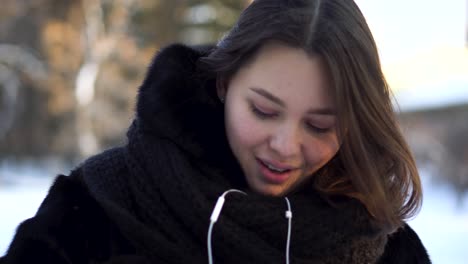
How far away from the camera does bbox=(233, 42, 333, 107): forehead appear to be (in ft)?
4.82

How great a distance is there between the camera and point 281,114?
1.48m

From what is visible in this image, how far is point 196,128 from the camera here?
1580 millimetres

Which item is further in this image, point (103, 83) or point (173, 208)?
point (103, 83)

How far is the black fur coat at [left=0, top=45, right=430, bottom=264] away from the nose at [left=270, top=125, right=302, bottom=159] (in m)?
0.14

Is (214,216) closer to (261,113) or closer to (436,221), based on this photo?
(261,113)

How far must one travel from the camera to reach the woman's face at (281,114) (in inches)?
58.0

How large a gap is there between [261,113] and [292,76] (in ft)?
0.34

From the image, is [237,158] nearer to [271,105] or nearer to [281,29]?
[271,105]

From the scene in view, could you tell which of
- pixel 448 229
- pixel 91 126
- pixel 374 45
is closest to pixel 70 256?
pixel 374 45

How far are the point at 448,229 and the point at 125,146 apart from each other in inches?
289

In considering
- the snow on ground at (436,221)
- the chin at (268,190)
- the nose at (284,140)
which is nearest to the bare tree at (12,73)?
the snow on ground at (436,221)

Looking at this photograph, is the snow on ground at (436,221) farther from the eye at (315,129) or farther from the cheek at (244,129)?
the eye at (315,129)

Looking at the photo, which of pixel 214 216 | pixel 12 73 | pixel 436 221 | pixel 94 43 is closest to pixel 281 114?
pixel 214 216

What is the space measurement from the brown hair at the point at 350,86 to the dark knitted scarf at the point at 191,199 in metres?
0.06
